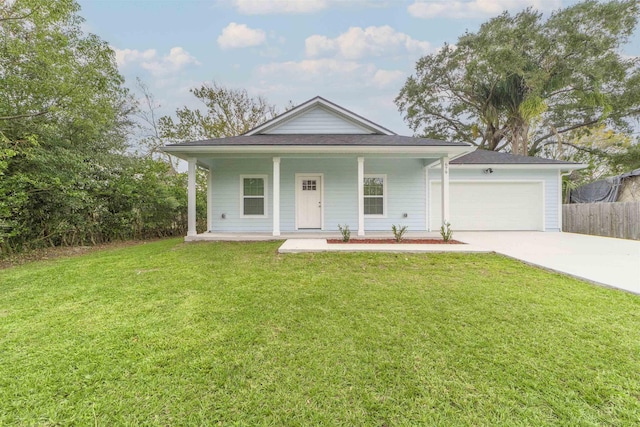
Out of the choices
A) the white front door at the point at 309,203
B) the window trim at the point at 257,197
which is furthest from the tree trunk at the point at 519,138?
the window trim at the point at 257,197

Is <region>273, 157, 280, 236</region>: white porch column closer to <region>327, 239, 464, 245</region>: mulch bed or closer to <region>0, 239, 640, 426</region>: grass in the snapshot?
<region>327, 239, 464, 245</region>: mulch bed

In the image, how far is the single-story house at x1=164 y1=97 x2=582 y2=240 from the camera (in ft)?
25.6

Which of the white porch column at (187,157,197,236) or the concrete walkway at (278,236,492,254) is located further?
the white porch column at (187,157,197,236)

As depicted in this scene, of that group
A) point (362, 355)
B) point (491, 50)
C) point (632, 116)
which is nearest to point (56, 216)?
point (362, 355)

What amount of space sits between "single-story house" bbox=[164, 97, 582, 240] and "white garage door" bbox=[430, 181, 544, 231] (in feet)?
0.13

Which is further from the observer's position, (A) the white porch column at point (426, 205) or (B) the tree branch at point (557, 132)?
(B) the tree branch at point (557, 132)

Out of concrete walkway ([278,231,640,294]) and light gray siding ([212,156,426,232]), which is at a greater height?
light gray siding ([212,156,426,232])

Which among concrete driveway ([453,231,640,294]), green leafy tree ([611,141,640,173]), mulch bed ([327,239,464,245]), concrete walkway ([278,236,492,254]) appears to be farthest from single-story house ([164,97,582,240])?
green leafy tree ([611,141,640,173])

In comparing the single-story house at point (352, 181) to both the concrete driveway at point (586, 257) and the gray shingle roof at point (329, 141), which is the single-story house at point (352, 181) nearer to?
the gray shingle roof at point (329, 141)

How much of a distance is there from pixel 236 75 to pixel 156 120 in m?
5.68

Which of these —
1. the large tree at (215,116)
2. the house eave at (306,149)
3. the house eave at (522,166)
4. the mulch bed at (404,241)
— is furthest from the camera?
the large tree at (215,116)

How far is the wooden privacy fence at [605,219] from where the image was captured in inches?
324

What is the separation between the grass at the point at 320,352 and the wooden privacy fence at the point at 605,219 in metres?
7.57

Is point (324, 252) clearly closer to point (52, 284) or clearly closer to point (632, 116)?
point (52, 284)
